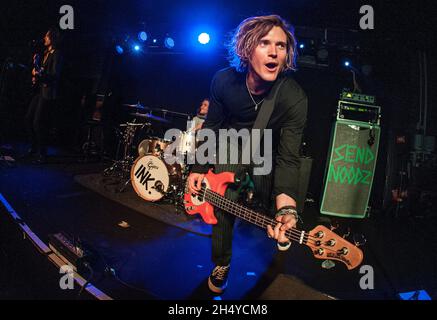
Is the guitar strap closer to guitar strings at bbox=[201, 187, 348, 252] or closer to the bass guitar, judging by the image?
the bass guitar

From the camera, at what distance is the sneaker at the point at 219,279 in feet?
7.23

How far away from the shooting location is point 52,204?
3838 mm

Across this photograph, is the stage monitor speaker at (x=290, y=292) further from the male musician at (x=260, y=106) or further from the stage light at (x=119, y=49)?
the stage light at (x=119, y=49)

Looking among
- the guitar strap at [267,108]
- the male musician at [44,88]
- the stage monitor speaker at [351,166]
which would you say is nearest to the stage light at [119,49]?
the male musician at [44,88]

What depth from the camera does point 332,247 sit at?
1.58m

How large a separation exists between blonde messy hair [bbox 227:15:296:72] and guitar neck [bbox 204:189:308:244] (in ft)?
3.52

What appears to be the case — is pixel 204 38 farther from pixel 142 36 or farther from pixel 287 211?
pixel 287 211

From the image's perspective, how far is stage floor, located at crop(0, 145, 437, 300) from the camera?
2242mm

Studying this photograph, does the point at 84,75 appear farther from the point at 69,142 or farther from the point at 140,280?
the point at 140,280

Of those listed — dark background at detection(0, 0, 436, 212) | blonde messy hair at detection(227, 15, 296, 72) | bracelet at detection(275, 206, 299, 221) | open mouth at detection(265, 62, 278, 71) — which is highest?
dark background at detection(0, 0, 436, 212)

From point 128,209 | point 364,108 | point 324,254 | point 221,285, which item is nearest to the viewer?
point 324,254

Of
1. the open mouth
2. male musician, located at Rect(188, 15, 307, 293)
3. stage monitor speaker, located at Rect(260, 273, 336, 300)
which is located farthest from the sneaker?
the open mouth
